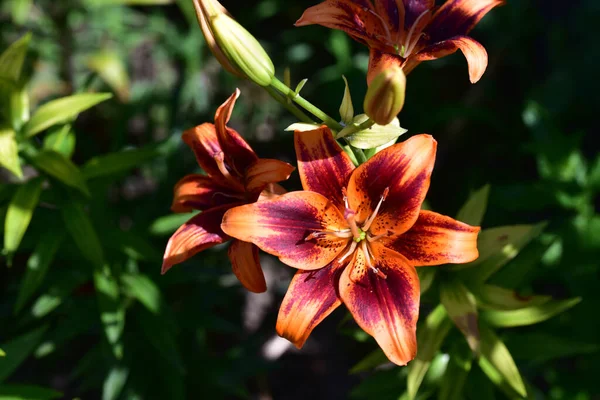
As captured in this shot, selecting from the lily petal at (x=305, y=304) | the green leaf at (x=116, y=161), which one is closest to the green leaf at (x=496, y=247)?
the lily petal at (x=305, y=304)

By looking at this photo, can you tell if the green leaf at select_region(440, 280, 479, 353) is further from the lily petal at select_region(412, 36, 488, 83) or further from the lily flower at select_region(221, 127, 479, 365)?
the lily petal at select_region(412, 36, 488, 83)

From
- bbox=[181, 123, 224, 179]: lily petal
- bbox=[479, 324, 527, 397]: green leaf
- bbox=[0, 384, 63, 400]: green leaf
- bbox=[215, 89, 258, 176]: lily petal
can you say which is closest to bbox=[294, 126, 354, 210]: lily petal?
bbox=[215, 89, 258, 176]: lily petal

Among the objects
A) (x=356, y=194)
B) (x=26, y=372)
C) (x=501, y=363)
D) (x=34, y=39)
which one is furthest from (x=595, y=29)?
(x=26, y=372)

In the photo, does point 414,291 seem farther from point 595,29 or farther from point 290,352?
point 595,29

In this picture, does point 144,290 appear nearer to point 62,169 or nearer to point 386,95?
point 62,169

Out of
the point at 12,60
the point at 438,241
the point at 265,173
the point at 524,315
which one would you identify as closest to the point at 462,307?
the point at 524,315

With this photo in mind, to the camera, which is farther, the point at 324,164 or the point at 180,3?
the point at 180,3
